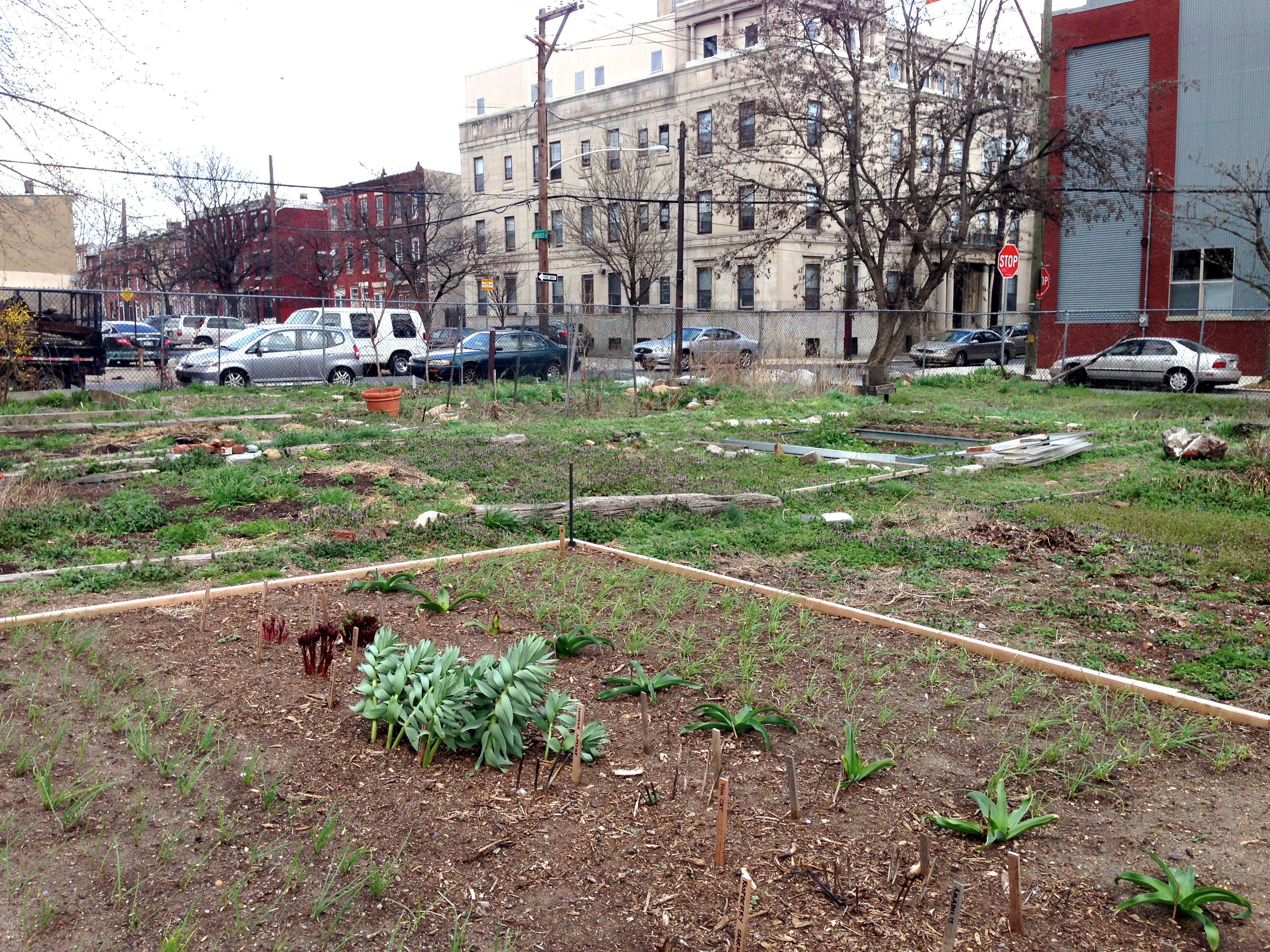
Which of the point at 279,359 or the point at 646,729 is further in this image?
the point at 279,359

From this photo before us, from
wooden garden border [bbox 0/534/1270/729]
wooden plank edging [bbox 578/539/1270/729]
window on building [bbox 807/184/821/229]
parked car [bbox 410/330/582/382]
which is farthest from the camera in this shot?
window on building [bbox 807/184/821/229]

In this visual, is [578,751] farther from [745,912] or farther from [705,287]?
[705,287]

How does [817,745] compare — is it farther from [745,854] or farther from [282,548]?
[282,548]

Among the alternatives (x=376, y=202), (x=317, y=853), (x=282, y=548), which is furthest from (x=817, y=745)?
(x=376, y=202)

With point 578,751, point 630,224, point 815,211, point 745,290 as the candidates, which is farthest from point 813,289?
point 578,751

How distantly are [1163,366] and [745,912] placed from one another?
25308 millimetres

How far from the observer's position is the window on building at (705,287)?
47125 millimetres

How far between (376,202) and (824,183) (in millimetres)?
38638

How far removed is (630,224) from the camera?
147 feet

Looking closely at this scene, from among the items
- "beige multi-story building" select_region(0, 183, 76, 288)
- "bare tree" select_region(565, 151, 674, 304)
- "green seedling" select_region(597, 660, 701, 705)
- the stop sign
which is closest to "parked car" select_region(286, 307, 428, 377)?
"beige multi-story building" select_region(0, 183, 76, 288)

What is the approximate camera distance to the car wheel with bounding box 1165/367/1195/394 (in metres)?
23.7

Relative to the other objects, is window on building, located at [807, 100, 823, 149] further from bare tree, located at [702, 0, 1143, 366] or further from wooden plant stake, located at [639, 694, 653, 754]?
wooden plant stake, located at [639, 694, 653, 754]

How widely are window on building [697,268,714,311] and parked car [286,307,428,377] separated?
2222 cm

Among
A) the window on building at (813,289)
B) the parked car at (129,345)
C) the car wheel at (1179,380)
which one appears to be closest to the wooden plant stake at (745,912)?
the car wheel at (1179,380)
